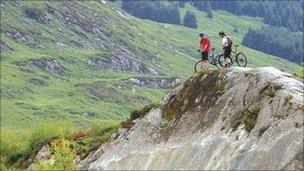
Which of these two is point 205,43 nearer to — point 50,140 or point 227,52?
point 227,52

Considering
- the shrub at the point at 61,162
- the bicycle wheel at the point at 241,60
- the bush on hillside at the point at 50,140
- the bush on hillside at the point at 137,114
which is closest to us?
the shrub at the point at 61,162

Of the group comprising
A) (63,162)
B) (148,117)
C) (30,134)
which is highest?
(148,117)

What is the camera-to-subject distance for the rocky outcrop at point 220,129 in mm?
25062

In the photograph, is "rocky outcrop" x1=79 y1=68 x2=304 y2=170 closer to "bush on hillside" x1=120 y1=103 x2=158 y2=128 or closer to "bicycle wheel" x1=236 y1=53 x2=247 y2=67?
"bush on hillside" x1=120 y1=103 x2=158 y2=128

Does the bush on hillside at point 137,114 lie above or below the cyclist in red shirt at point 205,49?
below

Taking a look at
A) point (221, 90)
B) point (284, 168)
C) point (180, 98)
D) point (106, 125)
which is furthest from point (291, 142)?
point (106, 125)

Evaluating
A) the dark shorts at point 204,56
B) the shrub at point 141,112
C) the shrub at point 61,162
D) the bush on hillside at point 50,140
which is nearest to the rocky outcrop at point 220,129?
the shrub at point 141,112

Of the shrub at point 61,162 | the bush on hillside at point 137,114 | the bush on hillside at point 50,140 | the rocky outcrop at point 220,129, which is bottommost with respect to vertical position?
the bush on hillside at point 50,140

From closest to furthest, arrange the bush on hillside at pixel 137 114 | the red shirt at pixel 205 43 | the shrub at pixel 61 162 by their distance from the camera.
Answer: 1. the shrub at pixel 61 162
2. the bush on hillside at pixel 137 114
3. the red shirt at pixel 205 43

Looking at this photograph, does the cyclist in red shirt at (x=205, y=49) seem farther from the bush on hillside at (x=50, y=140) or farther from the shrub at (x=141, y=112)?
the bush on hillside at (x=50, y=140)

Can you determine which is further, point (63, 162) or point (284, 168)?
point (63, 162)

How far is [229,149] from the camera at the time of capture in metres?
26.9

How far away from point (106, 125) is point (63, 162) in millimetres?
8448

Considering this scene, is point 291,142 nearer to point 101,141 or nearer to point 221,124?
point 221,124
